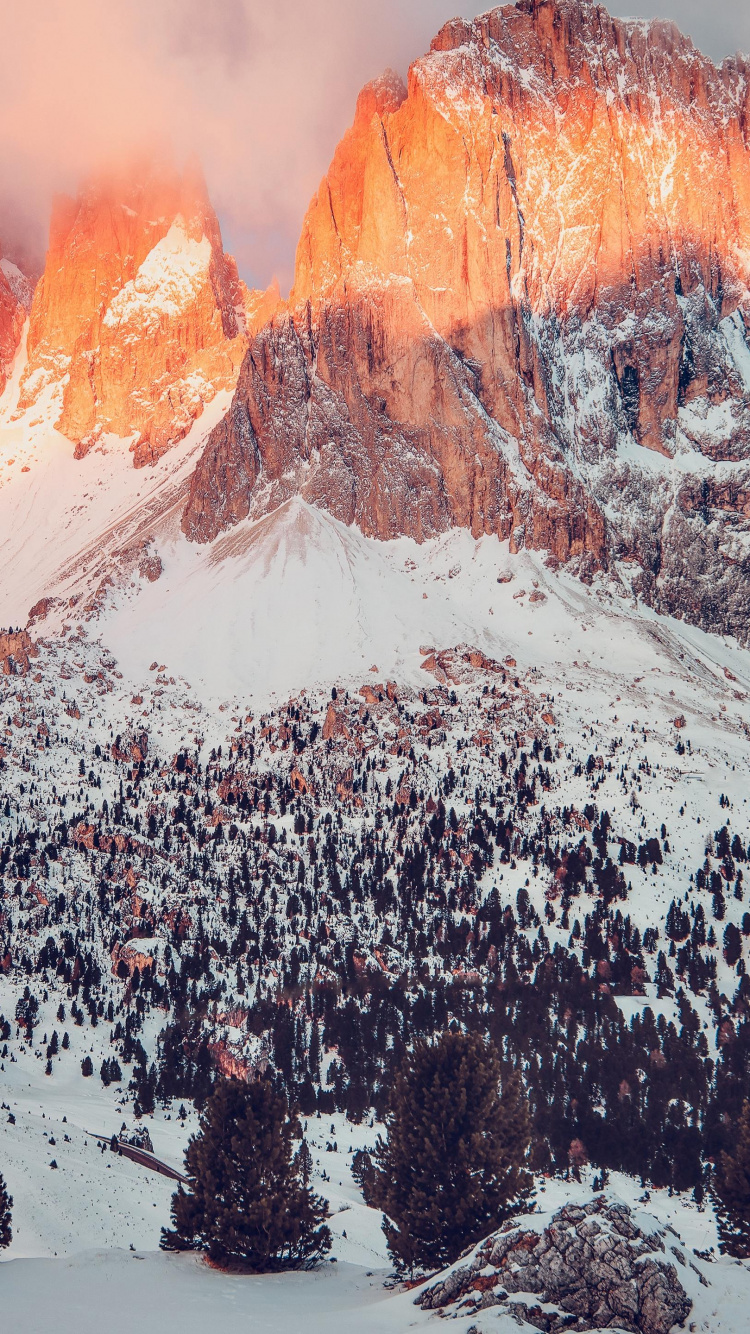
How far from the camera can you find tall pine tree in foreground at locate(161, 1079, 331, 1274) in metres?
55.7

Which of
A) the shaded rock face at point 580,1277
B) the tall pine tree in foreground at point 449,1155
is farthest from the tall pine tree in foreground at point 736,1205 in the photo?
the shaded rock face at point 580,1277

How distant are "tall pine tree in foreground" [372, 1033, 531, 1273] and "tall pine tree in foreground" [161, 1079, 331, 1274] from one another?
4.26 meters

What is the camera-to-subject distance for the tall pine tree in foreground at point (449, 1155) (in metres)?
54.5

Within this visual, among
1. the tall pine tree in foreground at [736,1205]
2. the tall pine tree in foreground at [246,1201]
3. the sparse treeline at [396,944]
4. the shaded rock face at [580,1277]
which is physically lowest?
the sparse treeline at [396,944]

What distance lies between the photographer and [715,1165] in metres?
104

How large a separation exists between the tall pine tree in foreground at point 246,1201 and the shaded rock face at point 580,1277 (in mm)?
14505

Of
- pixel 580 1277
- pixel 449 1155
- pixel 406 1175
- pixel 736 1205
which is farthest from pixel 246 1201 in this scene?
pixel 736 1205

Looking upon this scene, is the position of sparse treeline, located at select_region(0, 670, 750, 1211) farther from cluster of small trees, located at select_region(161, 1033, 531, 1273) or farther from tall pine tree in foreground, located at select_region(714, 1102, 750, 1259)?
cluster of small trees, located at select_region(161, 1033, 531, 1273)

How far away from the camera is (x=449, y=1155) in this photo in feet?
185

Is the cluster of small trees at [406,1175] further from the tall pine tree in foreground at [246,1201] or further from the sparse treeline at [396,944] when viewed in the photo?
the sparse treeline at [396,944]

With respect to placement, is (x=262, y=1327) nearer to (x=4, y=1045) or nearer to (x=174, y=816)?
(x=4, y=1045)

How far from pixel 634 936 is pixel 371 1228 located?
269ft

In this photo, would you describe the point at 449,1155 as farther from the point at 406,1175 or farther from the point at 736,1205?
the point at 736,1205

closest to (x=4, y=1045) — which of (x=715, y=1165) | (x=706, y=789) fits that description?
(x=715, y=1165)
